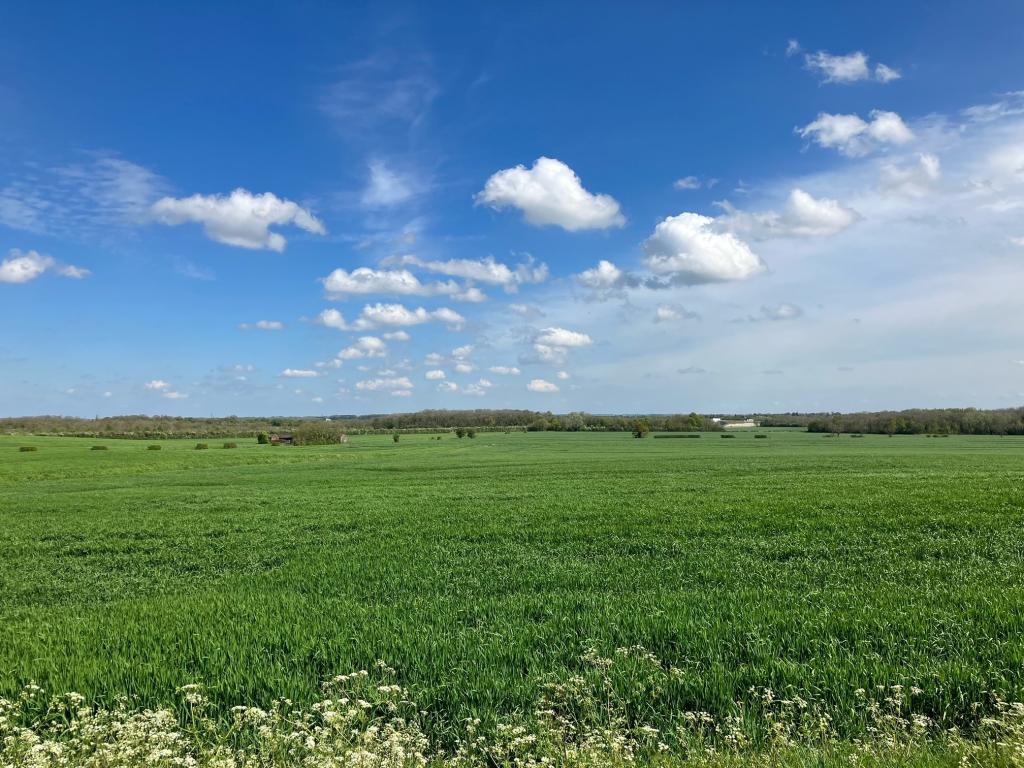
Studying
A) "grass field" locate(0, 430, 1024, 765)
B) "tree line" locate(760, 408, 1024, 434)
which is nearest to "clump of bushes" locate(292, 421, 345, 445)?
"grass field" locate(0, 430, 1024, 765)

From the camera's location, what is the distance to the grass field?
688cm

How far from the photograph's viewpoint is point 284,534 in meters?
20.0

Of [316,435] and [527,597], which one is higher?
[527,597]

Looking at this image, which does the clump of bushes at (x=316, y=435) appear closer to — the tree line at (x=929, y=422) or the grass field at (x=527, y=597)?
the grass field at (x=527, y=597)

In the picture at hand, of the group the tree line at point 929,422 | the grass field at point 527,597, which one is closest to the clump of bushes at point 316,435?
the grass field at point 527,597

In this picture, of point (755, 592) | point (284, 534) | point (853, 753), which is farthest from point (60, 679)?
point (284, 534)

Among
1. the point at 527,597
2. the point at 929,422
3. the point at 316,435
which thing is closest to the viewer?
the point at 527,597

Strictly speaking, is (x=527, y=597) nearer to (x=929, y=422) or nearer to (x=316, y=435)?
(x=316, y=435)

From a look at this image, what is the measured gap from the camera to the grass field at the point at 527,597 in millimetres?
6883

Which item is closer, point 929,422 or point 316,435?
point 316,435

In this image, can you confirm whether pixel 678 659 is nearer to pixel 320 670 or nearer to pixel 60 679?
pixel 320 670

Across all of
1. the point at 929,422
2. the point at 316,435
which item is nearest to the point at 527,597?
the point at 316,435

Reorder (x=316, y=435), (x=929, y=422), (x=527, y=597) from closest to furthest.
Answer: (x=527, y=597)
(x=316, y=435)
(x=929, y=422)

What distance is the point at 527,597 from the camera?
1057cm
